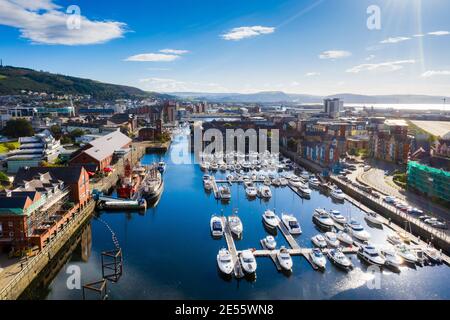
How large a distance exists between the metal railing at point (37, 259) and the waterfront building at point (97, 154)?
6.62 metres

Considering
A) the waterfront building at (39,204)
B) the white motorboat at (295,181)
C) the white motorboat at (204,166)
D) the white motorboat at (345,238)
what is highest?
the waterfront building at (39,204)

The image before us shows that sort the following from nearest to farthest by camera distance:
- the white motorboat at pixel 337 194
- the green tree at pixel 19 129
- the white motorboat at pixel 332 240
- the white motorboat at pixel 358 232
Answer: the white motorboat at pixel 332 240, the white motorboat at pixel 358 232, the white motorboat at pixel 337 194, the green tree at pixel 19 129

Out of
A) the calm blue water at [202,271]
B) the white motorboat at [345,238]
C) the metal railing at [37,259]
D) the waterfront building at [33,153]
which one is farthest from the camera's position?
the waterfront building at [33,153]

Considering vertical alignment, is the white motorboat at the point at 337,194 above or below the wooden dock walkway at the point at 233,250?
above

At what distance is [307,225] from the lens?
12297 mm

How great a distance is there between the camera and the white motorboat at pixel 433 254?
A: 923 centimetres

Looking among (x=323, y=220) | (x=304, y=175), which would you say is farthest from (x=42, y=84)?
(x=323, y=220)

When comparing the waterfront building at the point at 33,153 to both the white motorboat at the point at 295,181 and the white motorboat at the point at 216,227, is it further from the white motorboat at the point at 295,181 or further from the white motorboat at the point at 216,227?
the white motorboat at the point at 295,181

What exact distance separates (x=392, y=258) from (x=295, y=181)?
9.03 m

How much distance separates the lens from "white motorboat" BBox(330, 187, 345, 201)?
1517cm

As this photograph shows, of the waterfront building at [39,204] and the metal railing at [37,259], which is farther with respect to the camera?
the waterfront building at [39,204]

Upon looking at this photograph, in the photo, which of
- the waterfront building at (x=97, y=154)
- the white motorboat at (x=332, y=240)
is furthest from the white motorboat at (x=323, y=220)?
the waterfront building at (x=97, y=154)

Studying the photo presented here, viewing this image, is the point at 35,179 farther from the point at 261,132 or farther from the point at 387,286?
the point at 261,132
